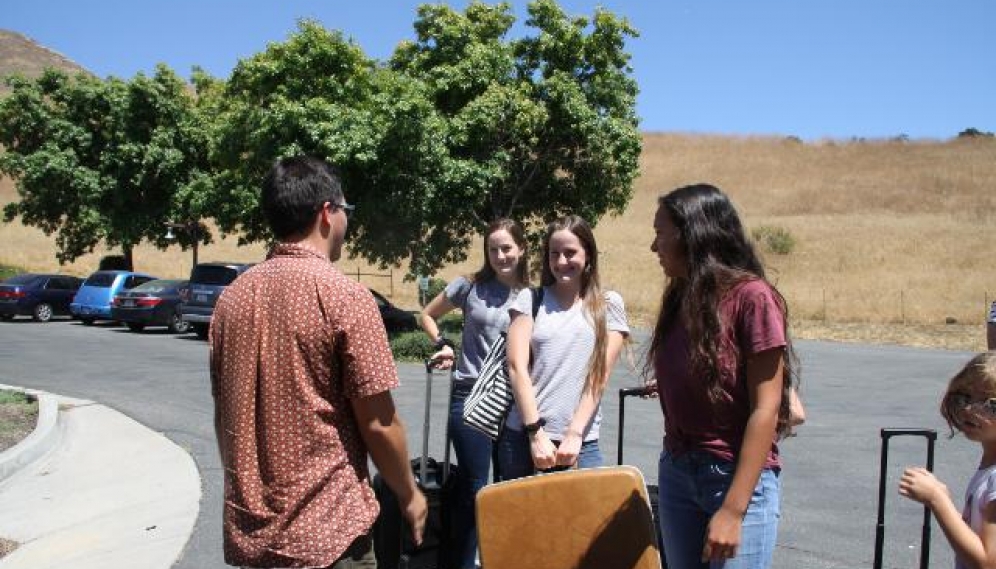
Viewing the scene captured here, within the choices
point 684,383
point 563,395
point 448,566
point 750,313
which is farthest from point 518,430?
point 750,313

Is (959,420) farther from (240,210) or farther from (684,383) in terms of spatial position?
(240,210)

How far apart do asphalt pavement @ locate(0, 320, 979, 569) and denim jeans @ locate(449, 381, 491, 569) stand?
0.85 meters

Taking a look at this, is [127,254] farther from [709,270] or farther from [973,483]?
[973,483]

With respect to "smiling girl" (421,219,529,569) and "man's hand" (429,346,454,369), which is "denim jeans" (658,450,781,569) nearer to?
"smiling girl" (421,219,529,569)

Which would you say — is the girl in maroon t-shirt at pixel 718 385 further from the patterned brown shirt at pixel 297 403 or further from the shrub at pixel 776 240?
the shrub at pixel 776 240

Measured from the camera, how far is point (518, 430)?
371 cm

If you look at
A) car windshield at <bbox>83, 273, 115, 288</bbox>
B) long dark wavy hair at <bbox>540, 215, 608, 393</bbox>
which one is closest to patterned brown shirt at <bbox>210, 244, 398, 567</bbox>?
long dark wavy hair at <bbox>540, 215, 608, 393</bbox>

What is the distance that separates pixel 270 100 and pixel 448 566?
1756cm

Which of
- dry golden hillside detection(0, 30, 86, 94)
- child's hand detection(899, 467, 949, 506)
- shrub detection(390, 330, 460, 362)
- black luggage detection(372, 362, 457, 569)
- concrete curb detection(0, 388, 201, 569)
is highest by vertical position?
dry golden hillside detection(0, 30, 86, 94)

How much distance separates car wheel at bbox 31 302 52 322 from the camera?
2491 centimetres

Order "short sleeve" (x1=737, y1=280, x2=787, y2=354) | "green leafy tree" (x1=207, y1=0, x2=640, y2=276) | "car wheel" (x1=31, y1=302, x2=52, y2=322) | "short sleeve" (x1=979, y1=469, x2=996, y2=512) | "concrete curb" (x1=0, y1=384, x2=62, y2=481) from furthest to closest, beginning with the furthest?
"car wheel" (x1=31, y1=302, x2=52, y2=322) < "green leafy tree" (x1=207, y1=0, x2=640, y2=276) < "concrete curb" (x1=0, y1=384, x2=62, y2=481) < "short sleeve" (x1=979, y1=469, x2=996, y2=512) < "short sleeve" (x1=737, y1=280, x2=787, y2=354)

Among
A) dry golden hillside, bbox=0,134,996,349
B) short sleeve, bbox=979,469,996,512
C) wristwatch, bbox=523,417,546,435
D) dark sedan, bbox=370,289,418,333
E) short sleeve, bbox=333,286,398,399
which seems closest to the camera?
short sleeve, bbox=333,286,398,399

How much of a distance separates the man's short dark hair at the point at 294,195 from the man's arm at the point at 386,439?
0.51 m

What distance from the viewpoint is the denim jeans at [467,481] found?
405cm
